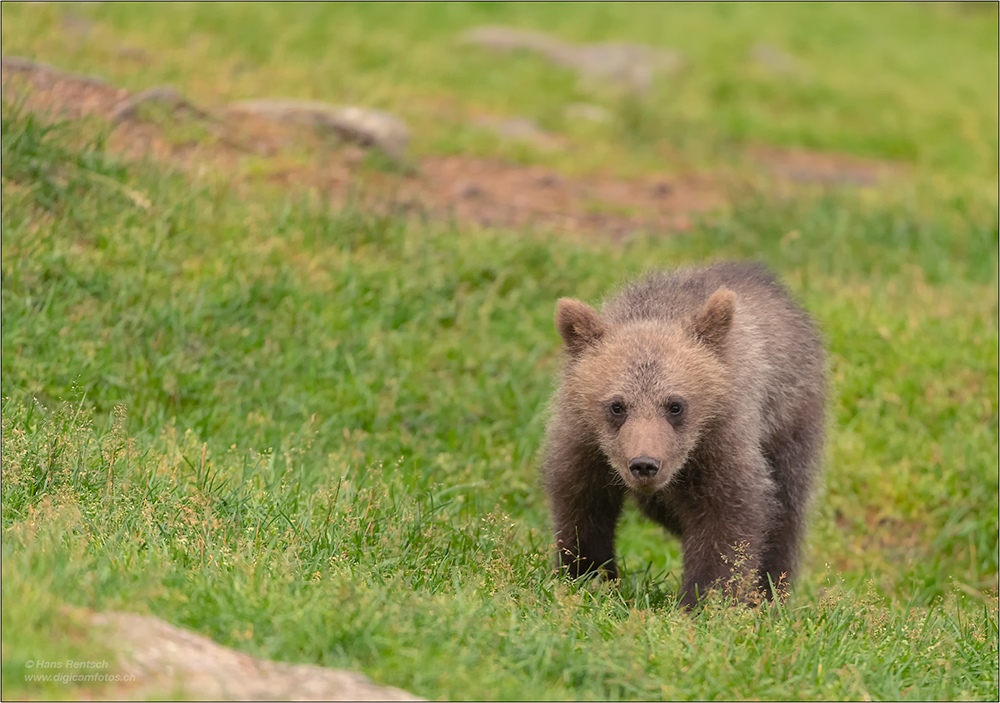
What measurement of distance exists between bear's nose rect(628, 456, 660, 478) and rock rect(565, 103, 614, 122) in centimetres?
972

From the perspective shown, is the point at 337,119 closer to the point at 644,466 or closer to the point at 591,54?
the point at 644,466

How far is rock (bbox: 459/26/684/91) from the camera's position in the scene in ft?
56.2

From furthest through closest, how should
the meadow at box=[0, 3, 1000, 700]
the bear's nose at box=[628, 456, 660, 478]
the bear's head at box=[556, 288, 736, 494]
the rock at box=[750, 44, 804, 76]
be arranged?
the rock at box=[750, 44, 804, 76] → the bear's head at box=[556, 288, 736, 494] → the bear's nose at box=[628, 456, 660, 478] → the meadow at box=[0, 3, 1000, 700]

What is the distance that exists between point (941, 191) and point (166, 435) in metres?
8.67

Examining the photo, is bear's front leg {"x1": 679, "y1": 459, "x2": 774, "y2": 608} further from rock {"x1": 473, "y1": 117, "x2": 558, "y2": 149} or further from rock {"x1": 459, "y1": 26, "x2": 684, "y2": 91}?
rock {"x1": 459, "y1": 26, "x2": 684, "y2": 91}

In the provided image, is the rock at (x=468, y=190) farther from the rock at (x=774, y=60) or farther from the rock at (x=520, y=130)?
the rock at (x=774, y=60)

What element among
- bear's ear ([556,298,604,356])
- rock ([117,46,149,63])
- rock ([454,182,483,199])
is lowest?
→ rock ([454,182,483,199])

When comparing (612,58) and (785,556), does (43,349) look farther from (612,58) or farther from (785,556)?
(612,58)

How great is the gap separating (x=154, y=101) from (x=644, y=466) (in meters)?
5.82

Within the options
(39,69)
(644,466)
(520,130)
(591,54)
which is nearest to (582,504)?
(644,466)

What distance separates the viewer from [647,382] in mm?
4969

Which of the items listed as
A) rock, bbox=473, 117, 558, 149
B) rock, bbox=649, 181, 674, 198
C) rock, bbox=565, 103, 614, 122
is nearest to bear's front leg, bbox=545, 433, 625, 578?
rock, bbox=649, 181, 674, 198

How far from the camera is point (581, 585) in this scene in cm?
513

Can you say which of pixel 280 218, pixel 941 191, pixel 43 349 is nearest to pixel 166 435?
pixel 43 349
